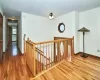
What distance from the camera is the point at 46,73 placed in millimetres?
2648

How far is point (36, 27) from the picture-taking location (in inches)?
205

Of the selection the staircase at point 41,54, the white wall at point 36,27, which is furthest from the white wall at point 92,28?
the white wall at point 36,27

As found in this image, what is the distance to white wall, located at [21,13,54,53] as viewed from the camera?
4.73 meters

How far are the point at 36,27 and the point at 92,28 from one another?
320 centimetres

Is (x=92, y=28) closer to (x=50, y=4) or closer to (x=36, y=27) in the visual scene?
(x=50, y=4)

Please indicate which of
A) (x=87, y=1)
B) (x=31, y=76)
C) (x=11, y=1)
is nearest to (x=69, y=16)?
(x=87, y=1)

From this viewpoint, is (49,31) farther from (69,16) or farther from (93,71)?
(93,71)

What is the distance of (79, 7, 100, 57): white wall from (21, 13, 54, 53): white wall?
2.36 metres

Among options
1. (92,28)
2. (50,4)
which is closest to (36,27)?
(50,4)

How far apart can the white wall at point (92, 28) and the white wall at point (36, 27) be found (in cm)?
236

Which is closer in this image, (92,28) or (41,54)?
(41,54)

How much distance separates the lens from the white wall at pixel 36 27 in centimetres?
473

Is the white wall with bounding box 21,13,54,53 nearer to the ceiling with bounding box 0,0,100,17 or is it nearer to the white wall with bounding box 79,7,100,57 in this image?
the ceiling with bounding box 0,0,100,17

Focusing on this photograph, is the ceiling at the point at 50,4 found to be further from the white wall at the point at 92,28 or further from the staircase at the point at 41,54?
the staircase at the point at 41,54
